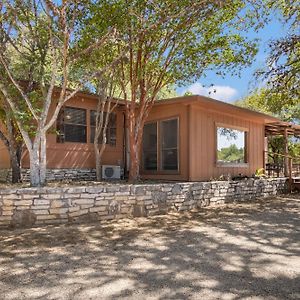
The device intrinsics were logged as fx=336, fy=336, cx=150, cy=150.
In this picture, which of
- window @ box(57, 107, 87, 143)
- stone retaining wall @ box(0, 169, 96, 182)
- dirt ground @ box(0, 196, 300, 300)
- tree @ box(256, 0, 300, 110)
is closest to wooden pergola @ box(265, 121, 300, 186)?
tree @ box(256, 0, 300, 110)

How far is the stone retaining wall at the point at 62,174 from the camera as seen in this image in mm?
9469

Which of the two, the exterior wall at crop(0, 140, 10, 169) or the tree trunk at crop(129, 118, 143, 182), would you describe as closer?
the tree trunk at crop(129, 118, 143, 182)

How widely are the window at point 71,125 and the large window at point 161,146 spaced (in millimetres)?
2098

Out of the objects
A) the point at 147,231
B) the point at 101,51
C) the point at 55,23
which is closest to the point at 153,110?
the point at 101,51

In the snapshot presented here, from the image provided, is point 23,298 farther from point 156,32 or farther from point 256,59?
point 256,59

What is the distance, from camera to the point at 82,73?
9.08 m

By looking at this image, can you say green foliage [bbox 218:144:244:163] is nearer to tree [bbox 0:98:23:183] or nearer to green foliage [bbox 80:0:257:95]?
green foliage [bbox 80:0:257:95]

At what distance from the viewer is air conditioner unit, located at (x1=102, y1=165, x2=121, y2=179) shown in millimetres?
10773

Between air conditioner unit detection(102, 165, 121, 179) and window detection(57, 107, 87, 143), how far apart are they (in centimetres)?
114

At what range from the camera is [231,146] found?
12.2m

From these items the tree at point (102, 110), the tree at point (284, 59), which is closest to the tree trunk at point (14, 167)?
the tree at point (102, 110)

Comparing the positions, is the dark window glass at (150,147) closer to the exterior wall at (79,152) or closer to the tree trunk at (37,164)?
Answer: the exterior wall at (79,152)

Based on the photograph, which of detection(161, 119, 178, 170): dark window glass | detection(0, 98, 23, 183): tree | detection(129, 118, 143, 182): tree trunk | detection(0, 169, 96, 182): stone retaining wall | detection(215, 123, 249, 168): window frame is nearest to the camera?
detection(0, 98, 23, 183): tree

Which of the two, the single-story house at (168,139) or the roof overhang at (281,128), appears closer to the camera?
the single-story house at (168,139)
